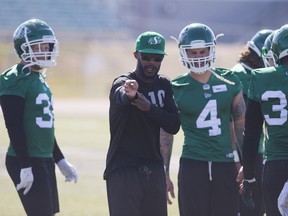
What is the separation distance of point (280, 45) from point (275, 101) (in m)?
0.38

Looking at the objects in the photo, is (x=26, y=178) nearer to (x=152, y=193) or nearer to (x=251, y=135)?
(x=152, y=193)

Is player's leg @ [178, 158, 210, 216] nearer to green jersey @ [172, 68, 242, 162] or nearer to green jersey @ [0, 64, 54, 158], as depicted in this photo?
green jersey @ [172, 68, 242, 162]

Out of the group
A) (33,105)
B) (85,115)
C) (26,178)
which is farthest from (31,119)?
(85,115)

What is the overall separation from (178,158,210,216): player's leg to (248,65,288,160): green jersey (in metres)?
0.88

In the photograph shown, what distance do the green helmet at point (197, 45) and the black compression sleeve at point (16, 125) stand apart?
Answer: 1.29 meters

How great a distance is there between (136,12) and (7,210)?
118 ft

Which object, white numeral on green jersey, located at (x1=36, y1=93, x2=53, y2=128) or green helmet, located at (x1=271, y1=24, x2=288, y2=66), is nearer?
green helmet, located at (x1=271, y1=24, x2=288, y2=66)

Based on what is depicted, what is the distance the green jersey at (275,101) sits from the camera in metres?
4.93

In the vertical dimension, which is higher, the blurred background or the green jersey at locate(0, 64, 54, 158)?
the green jersey at locate(0, 64, 54, 158)

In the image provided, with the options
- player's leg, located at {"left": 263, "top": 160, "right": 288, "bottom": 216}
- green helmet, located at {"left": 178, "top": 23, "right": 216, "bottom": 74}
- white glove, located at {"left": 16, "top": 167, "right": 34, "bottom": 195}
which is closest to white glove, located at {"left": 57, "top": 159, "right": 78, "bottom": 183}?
white glove, located at {"left": 16, "top": 167, "right": 34, "bottom": 195}

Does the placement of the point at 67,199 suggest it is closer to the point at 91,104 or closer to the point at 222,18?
the point at 91,104

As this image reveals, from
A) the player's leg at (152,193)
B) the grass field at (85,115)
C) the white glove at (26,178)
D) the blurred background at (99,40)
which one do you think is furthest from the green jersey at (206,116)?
the blurred background at (99,40)

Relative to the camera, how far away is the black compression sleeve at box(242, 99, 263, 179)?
5020mm

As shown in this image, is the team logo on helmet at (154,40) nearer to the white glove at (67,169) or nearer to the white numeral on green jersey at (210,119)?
the white numeral on green jersey at (210,119)
